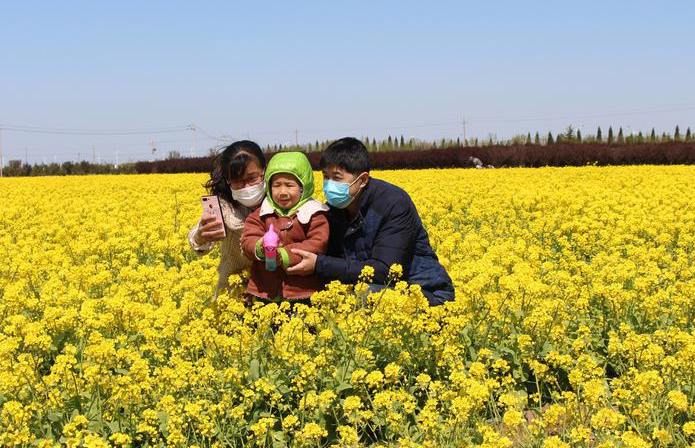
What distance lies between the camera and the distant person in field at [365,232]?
14.8 feet

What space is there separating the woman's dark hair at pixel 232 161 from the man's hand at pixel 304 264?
711 millimetres

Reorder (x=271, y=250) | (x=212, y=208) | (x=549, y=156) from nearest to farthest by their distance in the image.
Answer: (x=271, y=250), (x=212, y=208), (x=549, y=156)

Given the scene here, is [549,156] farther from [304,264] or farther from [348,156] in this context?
[304,264]

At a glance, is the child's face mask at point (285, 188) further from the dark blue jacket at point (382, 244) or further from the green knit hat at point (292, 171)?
the dark blue jacket at point (382, 244)

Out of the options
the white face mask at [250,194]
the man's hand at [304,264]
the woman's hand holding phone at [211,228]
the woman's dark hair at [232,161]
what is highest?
the woman's dark hair at [232,161]

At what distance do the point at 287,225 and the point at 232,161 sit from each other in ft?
1.85

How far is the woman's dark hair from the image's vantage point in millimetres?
4785

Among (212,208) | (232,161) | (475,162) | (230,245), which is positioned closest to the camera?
(232,161)

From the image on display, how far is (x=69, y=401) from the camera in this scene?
3680mm

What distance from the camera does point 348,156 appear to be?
14.8ft

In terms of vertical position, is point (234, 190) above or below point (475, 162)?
below

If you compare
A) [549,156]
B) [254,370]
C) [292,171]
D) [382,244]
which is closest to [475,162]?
[549,156]

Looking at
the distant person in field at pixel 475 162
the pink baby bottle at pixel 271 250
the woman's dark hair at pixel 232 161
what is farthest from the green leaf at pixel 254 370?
the distant person in field at pixel 475 162

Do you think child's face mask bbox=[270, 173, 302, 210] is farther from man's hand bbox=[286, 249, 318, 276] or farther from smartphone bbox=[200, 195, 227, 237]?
smartphone bbox=[200, 195, 227, 237]
